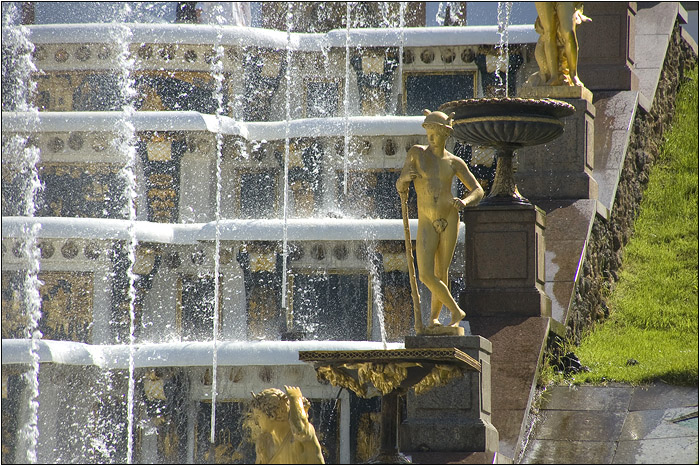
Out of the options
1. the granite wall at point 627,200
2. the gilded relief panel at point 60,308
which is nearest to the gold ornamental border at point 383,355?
the granite wall at point 627,200

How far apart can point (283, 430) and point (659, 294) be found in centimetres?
649

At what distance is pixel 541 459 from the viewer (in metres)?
10.1

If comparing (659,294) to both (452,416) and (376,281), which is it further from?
(452,416)

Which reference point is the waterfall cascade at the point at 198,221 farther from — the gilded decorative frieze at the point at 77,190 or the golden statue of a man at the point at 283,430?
the golden statue of a man at the point at 283,430

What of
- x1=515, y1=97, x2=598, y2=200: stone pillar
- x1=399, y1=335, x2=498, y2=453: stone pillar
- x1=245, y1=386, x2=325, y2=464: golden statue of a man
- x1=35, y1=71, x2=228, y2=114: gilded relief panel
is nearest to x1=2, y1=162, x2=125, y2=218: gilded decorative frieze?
x1=35, y1=71, x2=228, y2=114: gilded relief panel

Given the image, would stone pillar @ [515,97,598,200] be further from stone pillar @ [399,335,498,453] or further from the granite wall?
stone pillar @ [399,335,498,453]

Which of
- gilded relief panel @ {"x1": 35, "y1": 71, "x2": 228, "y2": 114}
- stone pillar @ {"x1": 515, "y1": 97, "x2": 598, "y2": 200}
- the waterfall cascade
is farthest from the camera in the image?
gilded relief panel @ {"x1": 35, "y1": 71, "x2": 228, "y2": 114}

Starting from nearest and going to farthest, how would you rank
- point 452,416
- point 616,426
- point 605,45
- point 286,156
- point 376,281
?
point 452,416 → point 616,426 → point 376,281 → point 605,45 → point 286,156

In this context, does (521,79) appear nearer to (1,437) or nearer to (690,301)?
(690,301)

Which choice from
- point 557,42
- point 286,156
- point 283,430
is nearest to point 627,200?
point 557,42

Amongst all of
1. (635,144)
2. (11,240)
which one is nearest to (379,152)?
(635,144)

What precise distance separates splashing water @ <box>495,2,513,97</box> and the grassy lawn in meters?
2.53

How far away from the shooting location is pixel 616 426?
1038cm

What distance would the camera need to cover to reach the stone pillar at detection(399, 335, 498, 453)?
986 centimetres
